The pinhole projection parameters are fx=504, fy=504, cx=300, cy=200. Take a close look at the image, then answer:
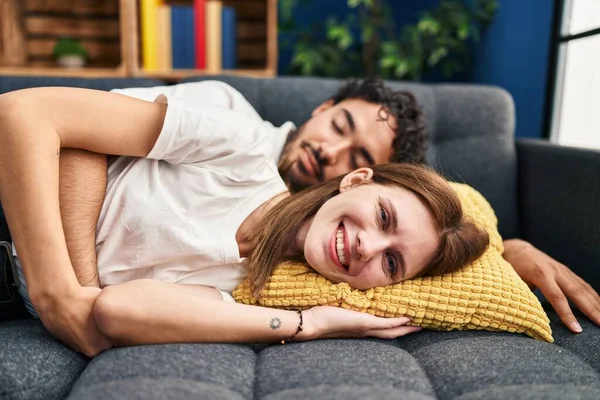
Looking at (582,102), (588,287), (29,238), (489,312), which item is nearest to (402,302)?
(489,312)

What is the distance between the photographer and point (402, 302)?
1.01 m

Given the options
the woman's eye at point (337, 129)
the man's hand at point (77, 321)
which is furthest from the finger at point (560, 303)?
the man's hand at point (77, 321)

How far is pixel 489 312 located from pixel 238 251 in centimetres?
52

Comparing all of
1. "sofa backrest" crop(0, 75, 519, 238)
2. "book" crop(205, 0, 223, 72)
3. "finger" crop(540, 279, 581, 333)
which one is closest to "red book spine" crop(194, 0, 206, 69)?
"book" crop(205, 0, 223, 72)

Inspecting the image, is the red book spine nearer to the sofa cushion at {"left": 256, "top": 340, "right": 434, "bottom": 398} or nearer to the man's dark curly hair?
the man's dark curly hair

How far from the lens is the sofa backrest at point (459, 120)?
1.64m

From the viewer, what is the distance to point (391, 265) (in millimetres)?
1044

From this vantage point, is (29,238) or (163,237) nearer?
(29,238)

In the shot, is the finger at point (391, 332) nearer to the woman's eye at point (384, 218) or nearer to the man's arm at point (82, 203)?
the woman's eye at point (384, 218)

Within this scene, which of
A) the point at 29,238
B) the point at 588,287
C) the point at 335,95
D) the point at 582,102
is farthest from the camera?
the point at 582,102

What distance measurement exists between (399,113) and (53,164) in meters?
0.96

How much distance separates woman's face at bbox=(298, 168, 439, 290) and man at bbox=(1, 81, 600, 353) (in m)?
0.35

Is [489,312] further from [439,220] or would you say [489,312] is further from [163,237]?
[163,237]

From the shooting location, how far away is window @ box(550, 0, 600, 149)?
6.93 feet
